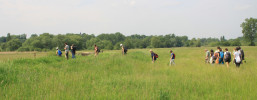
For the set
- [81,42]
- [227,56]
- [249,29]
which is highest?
[249,29]

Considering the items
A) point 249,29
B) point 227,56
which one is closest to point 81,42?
point 249,29

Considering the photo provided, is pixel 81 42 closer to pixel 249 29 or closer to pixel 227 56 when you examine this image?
pixel 249 29

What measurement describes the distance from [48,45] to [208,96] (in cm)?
8122

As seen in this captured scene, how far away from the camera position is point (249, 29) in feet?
228

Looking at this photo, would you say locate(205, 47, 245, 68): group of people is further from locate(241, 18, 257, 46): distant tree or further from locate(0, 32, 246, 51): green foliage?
locate(241, 18, 257, 46): distant tree

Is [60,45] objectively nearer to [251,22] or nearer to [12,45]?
[12,45]

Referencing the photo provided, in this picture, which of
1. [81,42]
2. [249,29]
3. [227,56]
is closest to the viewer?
[227,56]

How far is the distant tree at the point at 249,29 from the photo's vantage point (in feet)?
227

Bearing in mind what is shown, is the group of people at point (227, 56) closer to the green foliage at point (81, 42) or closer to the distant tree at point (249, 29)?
the green foliage at point (81, 42)

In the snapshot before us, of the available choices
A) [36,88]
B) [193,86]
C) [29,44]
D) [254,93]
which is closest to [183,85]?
[193,86]

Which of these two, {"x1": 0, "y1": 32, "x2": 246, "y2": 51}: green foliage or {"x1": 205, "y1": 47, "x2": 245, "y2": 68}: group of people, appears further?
{"x1": 0, "y1": 32, "x2": 246, "y2": 51}: green foliage

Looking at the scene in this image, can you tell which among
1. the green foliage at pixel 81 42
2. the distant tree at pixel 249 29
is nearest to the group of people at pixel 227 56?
the green foliage at pixel 81 42

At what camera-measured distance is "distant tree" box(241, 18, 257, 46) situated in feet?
227

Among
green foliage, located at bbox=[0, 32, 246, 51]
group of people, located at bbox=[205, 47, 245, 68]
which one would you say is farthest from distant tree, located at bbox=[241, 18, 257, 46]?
group of people, located at bbox=[205, 47, 245, 68]
